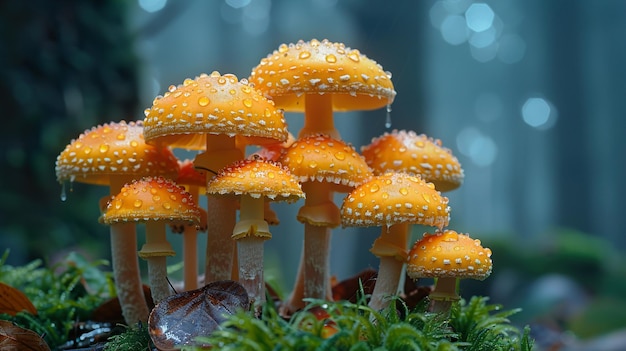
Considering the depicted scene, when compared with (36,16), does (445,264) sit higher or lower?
lower

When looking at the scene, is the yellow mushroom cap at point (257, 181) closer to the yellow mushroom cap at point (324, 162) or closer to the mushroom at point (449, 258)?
the yellow mushroom cap at point (324, 162)

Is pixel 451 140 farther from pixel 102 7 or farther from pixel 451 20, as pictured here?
pixel 102 7

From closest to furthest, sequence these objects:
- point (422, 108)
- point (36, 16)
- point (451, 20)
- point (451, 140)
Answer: point (36, 16)
point (422, 108)
point (451, 20)
point (451, 140)

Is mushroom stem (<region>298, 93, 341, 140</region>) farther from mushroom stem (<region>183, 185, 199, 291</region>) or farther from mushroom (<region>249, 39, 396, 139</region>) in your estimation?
mushroom stem (<region>183, 185, 199, 291</region>)

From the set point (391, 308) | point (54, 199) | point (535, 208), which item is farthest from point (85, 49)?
point (535, 208)

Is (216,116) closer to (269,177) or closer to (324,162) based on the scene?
(269,177)

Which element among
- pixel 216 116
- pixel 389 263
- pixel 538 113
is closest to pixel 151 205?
pixel 216 116
